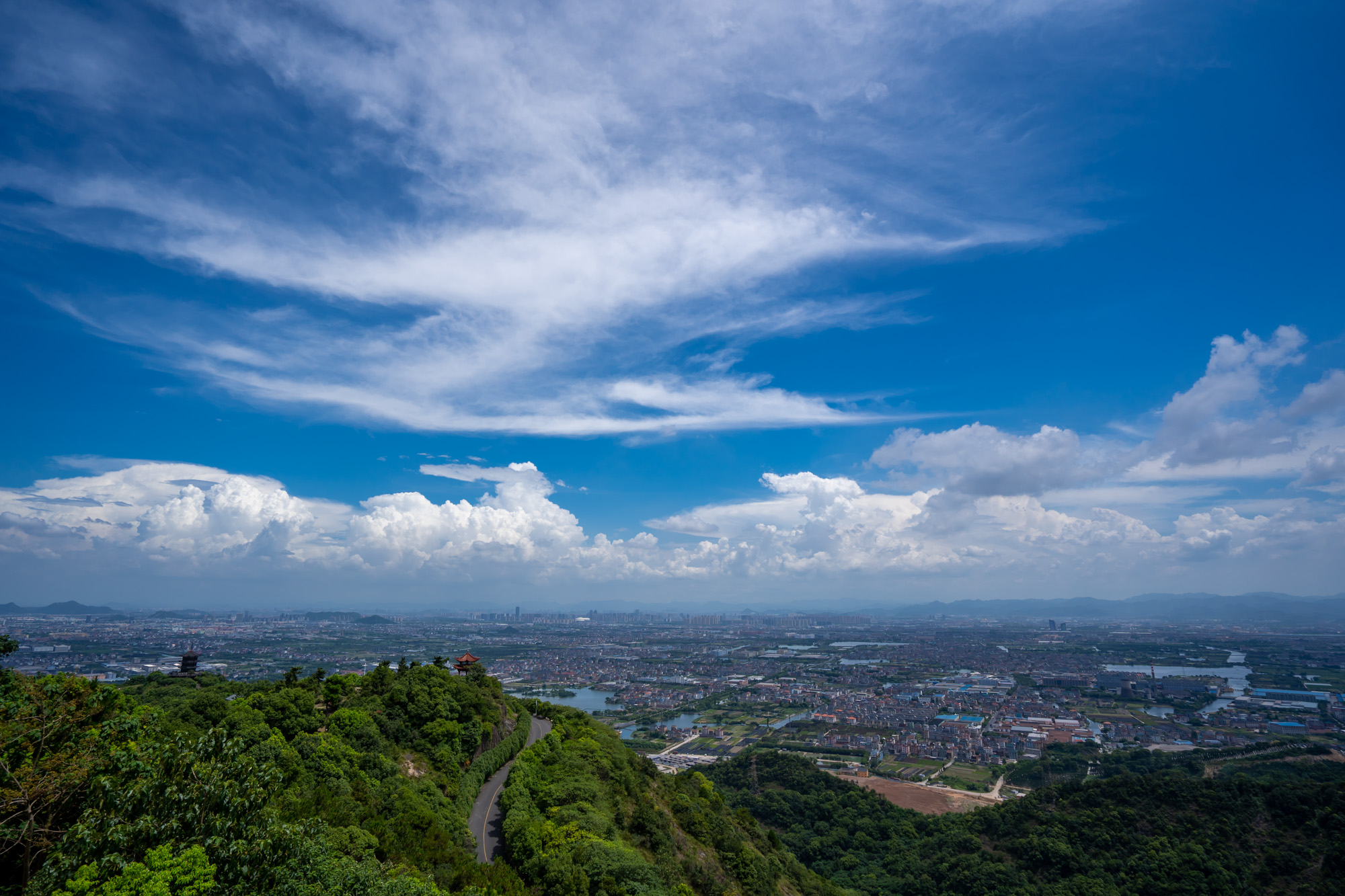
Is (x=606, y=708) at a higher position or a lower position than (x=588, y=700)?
higher

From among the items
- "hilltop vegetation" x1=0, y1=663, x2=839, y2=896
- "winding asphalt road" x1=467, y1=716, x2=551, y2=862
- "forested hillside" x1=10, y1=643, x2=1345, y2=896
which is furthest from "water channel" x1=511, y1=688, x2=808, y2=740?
"winding asphalt road" x1=467, y1=716, x2=551, y2=862

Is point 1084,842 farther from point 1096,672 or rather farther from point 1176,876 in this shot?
point 1096,672

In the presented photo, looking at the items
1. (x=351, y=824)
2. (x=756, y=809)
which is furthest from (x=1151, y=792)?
(x=351, y=824)

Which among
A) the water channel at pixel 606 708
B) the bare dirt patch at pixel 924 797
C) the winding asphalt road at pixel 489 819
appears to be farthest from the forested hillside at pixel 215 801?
the water channel at pixel 606 708

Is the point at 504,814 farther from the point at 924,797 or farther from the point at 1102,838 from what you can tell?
the point at 924,797

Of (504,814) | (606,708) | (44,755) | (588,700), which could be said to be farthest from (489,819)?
(588,700)

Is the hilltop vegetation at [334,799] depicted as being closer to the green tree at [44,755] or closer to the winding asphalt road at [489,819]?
the green tree at [44,755]
